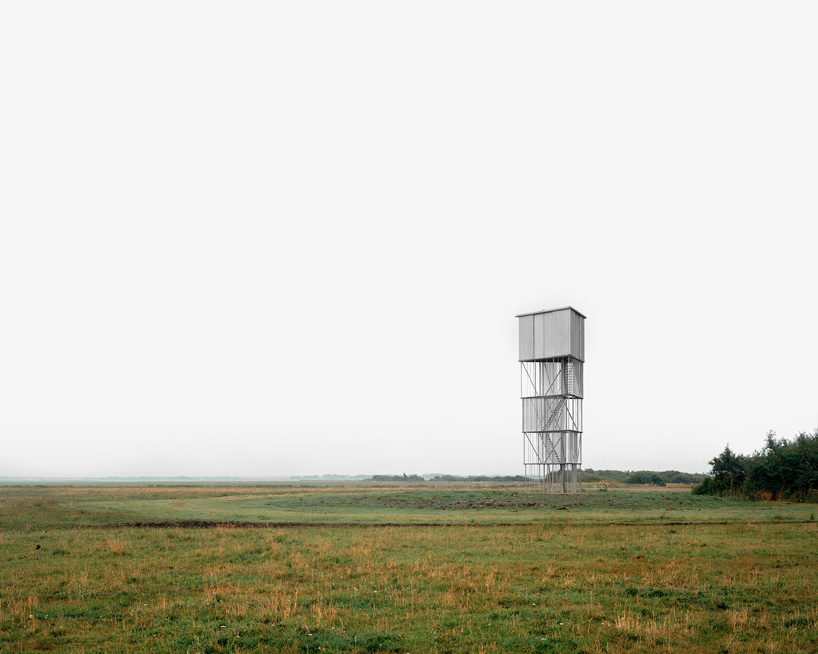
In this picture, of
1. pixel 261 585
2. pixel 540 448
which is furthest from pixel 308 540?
pixel 540 448

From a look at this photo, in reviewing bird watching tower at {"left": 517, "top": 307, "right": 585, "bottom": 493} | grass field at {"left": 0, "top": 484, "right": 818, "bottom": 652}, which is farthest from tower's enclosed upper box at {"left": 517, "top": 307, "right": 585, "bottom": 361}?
grass field at {"left": 0, "top": 484, "right": 818, "bottom": 652}

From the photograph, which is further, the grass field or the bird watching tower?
the bird watching tower

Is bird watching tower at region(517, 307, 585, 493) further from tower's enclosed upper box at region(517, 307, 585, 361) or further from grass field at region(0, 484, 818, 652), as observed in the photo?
grass field at region(0, 484, 818, 652)

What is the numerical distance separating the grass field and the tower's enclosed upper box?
29.6 meters

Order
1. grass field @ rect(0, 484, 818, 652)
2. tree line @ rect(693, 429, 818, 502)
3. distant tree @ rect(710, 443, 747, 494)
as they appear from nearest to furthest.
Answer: grass field @ rect(0, 484, 818, 652)
tree line @ rect(693, 429, 818, 502)
distant tree @ rect(710, 443, 747, 494)

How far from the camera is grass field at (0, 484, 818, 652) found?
12.7 metres

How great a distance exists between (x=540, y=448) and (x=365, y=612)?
52.3 m

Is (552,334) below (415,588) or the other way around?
the other way around

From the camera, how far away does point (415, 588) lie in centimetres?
1741

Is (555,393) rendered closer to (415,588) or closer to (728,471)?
(728,471)

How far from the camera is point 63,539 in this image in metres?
28.5

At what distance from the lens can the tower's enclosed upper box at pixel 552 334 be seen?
6225cm

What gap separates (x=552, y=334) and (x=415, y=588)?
159 feet

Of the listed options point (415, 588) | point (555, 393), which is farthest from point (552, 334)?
point (415, 588)
